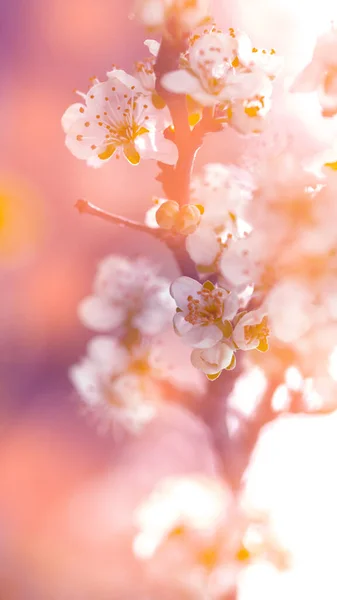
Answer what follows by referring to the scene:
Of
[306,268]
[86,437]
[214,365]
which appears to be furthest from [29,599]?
[306,268]

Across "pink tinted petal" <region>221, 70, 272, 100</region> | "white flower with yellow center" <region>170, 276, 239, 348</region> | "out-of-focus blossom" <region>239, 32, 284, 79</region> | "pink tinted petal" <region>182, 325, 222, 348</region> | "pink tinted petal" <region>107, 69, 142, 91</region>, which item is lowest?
"pink tinted petal" <region>182, 325, 222, 348</region>

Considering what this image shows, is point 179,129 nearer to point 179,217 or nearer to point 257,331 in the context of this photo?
point 179,217

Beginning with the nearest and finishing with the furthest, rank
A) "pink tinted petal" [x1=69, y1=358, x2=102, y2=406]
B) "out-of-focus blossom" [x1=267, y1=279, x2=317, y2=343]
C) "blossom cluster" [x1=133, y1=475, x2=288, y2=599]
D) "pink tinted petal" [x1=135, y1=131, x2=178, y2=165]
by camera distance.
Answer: "out-of-focus blossom" [x1=267, y1=279, x2=317, y2=343] → "pink tinted petal" [x1=135, y1=131, x2=178, y2=165] → "blossom cluster" [x1=133, y1=475, x2=288, y2=599] → "pink tinted petal" [x1=69, y1=358, x2=102, y2=406]

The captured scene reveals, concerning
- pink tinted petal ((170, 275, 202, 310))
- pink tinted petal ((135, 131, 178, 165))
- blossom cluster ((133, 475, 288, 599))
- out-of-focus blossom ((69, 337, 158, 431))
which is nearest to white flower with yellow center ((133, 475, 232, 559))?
blossom cluster ((133, 475, 288, 599))

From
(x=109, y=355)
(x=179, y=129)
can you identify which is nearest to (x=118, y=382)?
(x=109, y=355)

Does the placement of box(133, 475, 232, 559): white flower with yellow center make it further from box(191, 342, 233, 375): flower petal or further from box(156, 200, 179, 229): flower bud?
box(156, 200, 179, 229): flower bud
